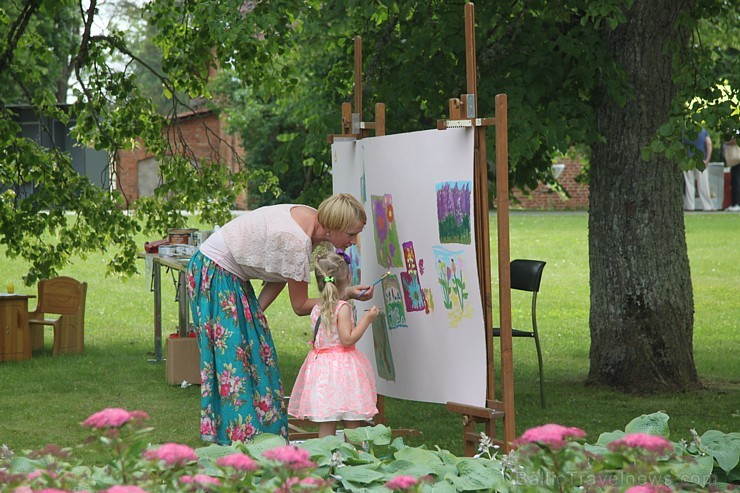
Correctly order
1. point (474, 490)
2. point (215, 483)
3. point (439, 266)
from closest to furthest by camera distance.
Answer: point (215, 483), point (474, 490), point (439, 266)

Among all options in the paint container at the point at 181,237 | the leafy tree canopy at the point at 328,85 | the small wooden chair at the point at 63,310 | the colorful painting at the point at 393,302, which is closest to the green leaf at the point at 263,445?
the colorful painting at the point at 393,302

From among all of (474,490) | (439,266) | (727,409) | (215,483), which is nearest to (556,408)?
(727,409)

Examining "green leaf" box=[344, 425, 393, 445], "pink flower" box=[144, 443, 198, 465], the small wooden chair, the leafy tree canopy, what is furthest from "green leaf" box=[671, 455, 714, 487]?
the small wooden chair

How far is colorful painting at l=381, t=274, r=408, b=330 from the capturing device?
602 centimetres

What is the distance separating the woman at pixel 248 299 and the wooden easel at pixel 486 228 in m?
0.55

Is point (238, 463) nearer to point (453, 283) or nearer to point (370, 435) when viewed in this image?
point (370, 435)

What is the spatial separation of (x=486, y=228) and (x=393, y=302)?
891 mm

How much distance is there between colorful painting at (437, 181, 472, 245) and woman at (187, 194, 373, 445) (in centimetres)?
41

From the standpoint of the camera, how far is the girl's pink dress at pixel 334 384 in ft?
18.2

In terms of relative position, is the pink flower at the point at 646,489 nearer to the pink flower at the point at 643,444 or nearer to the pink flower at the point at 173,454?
the pink flower at the point at 643,444

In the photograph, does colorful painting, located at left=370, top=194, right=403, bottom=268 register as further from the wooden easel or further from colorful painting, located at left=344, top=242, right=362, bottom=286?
the wooden easel

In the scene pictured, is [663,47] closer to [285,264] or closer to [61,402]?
[285,264]

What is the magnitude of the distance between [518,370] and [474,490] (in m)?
6.15

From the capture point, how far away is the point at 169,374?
9102 millimetres
